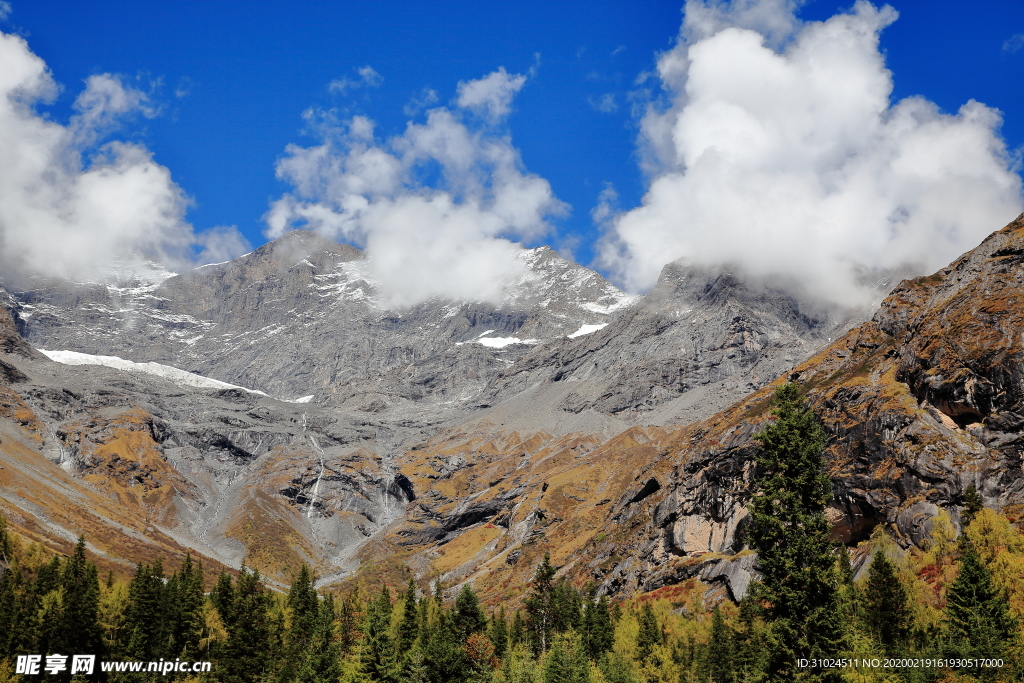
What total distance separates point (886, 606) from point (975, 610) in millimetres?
17106

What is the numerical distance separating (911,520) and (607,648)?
127 feet

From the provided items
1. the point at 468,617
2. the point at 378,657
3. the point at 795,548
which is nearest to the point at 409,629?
the point at 468,617

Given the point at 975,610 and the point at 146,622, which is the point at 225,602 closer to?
the point at 146,622

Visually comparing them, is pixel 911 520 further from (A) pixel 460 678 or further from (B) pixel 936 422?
(A) pixel 460 678

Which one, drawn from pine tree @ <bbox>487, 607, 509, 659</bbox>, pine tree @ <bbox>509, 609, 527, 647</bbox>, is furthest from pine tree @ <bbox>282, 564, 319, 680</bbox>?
pine tree @ <bbox>509, 609, 527, 647</bbox>

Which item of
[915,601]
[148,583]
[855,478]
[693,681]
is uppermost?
[855,478]

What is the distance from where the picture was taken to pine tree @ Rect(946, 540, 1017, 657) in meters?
47.1

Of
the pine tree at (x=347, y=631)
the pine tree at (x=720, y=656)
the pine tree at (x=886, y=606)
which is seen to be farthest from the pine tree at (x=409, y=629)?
the pine tree at (x=886, y=606)

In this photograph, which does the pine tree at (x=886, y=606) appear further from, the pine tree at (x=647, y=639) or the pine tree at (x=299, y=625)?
the pine tree at (x=299, y=625)

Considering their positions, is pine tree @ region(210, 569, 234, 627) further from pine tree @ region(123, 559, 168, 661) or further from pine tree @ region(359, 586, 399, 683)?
pine tree @ region(359, 586, 399, 683)

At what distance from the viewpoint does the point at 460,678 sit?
63.4 meters

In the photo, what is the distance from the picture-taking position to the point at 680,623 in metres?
105

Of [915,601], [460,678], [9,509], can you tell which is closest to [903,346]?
[915,601]

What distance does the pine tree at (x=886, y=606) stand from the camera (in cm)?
6334
